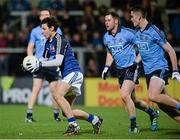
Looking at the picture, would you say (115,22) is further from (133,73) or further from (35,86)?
(35,86)

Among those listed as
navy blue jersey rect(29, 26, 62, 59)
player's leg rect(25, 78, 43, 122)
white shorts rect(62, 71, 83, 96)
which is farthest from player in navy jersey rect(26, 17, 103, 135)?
navy blue jersey rect(29, 26, 62, 59)

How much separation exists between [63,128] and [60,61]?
81.8 inches

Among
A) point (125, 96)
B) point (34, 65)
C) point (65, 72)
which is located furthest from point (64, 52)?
point (125, 96)

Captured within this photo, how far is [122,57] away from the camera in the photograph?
13.9 metres

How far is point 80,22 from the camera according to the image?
25.3 m

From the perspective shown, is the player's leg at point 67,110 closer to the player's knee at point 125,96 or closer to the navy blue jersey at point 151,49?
the player's knee at point 125,96

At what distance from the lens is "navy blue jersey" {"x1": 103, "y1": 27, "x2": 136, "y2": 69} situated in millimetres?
13891

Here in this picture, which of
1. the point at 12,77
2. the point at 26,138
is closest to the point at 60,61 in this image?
the point at 26,138

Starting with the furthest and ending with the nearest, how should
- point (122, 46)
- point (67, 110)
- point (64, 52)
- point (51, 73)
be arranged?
point (51, 73) → point (122, 46) → point (64, 52) → point (67, 110)

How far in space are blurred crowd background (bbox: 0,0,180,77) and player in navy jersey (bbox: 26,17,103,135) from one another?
9.52 metres

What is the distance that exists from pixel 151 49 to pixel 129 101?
1.14m

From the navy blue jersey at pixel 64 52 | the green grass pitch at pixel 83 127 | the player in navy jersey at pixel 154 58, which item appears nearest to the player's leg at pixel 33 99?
the green grass pitch at pixel 83 127

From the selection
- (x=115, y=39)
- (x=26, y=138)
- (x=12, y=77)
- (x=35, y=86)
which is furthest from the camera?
(x=12, y=77)

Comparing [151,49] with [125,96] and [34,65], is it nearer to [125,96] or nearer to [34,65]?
[125,96]
